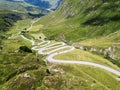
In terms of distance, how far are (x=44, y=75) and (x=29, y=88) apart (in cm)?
1121

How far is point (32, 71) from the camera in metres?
154

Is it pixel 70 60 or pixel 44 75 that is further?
pixel 70 60

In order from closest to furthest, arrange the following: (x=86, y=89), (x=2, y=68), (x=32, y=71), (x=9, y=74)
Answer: (x=86, y=89) → (x=32, y=71) → (x=9, y=74) → (x=2, y=68)

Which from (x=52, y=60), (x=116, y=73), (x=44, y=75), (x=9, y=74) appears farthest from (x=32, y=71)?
(x=116, y=73)

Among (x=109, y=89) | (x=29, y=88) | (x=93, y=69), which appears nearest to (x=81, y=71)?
(x=93, y=69)

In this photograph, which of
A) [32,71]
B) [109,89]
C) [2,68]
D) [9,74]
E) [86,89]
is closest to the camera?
[86,89]

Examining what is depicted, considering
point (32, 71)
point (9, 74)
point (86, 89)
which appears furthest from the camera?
point (9, 74)

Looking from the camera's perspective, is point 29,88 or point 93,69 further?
point 93,69

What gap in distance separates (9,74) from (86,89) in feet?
187

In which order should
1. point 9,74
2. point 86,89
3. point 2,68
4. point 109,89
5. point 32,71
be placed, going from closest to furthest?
1. point 86,89
2. point 109,89
3. point 32,71
4. point 9,74
5. point 2,68

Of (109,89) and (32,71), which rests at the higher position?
(32,71)

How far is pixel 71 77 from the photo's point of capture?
14462 centimetres

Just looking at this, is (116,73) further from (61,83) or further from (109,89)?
(61,83)

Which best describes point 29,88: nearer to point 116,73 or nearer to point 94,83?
point 94,83
